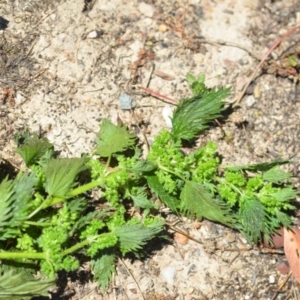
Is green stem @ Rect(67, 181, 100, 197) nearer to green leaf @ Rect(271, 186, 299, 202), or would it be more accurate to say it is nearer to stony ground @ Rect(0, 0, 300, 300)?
stony ground @ Rect(0, 0, 300, 300)

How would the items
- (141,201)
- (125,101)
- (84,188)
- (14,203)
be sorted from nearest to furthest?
(14,203) < (84,188) < (141,201) < (125,101)

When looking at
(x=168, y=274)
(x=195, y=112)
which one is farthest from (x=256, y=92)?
(x=168, y=274)

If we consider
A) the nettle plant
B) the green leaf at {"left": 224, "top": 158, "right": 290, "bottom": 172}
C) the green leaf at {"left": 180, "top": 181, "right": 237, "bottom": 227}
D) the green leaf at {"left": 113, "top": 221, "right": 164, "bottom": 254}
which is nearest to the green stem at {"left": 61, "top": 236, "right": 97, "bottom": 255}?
the nettle plant

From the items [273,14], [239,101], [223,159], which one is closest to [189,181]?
[223,159]

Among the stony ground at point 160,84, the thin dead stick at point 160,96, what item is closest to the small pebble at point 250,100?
the stony ground at point 160,84

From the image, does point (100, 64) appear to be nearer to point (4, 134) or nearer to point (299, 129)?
point (4, 134)

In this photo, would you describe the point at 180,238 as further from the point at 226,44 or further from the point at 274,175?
the point at 226,44
